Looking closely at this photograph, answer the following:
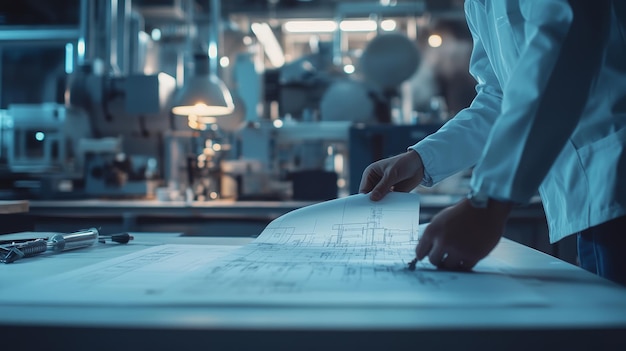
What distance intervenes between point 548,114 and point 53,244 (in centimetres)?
79

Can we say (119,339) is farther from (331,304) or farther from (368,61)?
(368,61)

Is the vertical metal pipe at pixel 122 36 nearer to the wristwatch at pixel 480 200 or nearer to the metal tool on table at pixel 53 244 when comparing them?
the metal tool on table at pixel 53 244

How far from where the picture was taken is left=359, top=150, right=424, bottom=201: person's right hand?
93cm

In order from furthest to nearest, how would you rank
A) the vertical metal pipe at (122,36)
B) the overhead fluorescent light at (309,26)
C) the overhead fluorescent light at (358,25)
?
the overhead fluorescent light at (309,26)
the overhead fluorescent light at (358,25)
the vertical metal pipe at (122,36)

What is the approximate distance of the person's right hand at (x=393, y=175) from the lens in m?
0.93

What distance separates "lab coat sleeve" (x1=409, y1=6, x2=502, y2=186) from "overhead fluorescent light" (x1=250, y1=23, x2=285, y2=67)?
151 inches

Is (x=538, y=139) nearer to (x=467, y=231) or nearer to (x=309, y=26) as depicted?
(x=467, y=231)

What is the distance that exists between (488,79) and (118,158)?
2409 millimetres

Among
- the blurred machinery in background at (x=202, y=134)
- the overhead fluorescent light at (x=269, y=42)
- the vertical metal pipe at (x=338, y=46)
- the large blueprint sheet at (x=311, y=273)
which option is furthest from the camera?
the vertical metal pipe at (x=338, y=46)

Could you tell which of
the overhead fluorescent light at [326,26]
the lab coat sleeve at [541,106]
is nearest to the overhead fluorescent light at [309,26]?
the overhead fluorescent light at [326,26]

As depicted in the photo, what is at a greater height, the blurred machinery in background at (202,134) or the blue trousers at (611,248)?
the blurred machinery in background at (202,134)

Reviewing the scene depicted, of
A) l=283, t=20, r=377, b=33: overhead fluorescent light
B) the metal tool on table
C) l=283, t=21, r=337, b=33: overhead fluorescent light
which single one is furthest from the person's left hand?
l=283, t=21, r=337, b=33: overhead fluorescent light

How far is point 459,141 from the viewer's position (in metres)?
1.00

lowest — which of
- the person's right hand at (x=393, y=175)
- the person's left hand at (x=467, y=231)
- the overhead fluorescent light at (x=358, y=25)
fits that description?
the person's left hand at (x=467, y=231)
